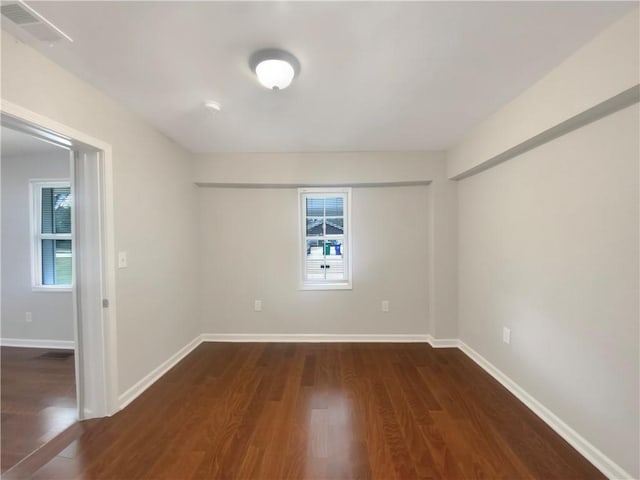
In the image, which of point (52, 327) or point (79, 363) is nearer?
point (79, 363)

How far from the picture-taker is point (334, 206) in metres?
3.60

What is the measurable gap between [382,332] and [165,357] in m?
2.53

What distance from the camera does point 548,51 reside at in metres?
1.50

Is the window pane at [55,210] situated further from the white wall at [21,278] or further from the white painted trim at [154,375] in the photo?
the white painted trim at [154,375]

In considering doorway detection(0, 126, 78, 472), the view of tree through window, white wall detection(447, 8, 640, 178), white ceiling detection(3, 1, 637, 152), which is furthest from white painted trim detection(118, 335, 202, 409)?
white wall detection(447, 8, 640, 178)

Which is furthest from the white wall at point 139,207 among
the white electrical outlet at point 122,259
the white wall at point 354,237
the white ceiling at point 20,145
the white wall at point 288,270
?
the white ceiling at point 20,145

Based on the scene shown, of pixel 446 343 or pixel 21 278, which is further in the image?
pixel 21 278

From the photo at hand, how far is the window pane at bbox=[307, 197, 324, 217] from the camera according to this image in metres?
3.61

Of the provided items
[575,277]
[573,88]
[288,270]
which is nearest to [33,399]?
[288,270]

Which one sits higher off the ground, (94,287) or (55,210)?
(55,210)

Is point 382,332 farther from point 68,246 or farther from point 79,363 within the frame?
point 68,246

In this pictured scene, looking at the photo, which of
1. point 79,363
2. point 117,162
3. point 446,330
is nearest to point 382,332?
point 446,330

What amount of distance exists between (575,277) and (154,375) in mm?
3532

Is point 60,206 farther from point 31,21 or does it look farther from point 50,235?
point 31,21
